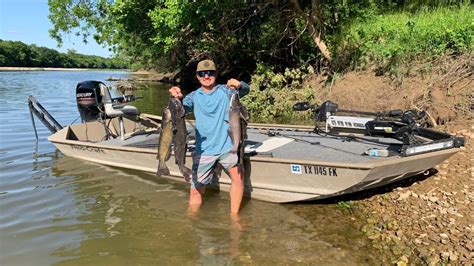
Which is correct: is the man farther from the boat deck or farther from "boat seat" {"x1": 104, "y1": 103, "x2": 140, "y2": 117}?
"boat seat" {"x1": 104, "y1": 103, "x2": 140, "y2": 117}

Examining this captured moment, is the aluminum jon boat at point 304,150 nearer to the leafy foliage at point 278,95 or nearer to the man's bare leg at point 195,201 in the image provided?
the man's bare leg at point 195,201

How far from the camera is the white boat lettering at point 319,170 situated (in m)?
5.32

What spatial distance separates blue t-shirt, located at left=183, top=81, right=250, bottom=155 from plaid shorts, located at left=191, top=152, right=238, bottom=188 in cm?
7

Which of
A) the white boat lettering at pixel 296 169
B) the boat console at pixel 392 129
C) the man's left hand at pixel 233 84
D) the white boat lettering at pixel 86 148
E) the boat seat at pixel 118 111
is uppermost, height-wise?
the man's left hand at pixel 233 84

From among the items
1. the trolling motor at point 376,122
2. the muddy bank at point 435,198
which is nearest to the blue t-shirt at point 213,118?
the muddy bank at point 435,198

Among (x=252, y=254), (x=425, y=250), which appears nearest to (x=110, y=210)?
(x=252, y=254)

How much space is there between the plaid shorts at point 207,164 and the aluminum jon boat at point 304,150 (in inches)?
22.1

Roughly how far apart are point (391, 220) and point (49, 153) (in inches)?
317

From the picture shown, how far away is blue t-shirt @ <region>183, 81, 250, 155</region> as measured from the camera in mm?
5387

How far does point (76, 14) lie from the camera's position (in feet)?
75.8

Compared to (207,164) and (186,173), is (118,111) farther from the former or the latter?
(207,164)

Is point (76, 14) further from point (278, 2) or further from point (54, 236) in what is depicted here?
point (54, 236)

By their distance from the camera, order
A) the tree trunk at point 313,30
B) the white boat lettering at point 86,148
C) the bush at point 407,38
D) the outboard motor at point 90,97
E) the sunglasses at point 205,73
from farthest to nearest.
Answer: the tree trunk at point 313,30 → the bush at point 407,38 → the outboard motor at point 90,97 → the white boat lettering at point 86,148 → the sunglasses at point 205,73

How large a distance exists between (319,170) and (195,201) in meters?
1.89
